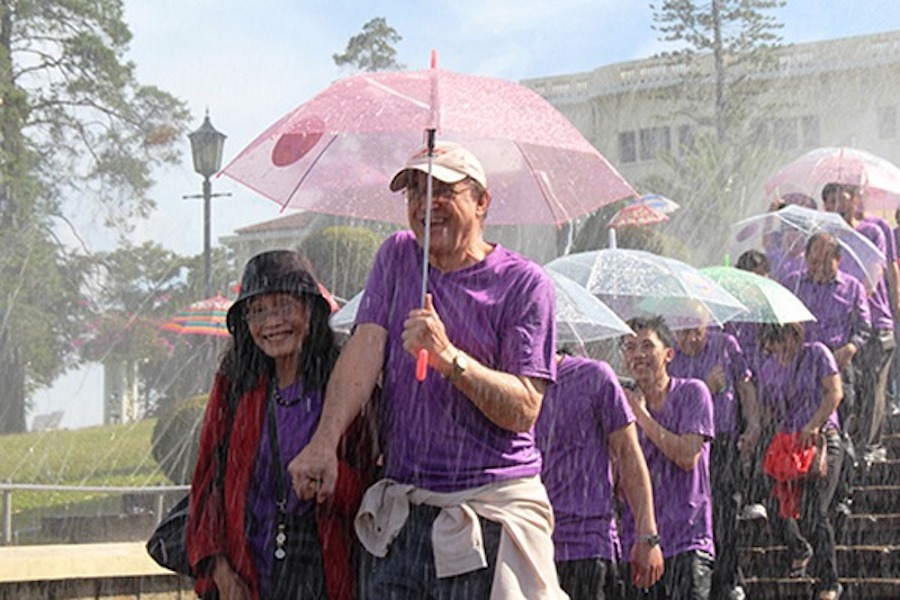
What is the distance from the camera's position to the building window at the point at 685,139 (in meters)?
48.7

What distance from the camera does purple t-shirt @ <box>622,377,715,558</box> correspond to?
246 inches

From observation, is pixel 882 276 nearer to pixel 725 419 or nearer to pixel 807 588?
pixel 725 419

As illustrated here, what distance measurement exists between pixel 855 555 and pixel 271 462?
527 cm

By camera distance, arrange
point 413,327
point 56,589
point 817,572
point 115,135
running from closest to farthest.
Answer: point 413,327
point 56,589
point 817,572
point 115,135

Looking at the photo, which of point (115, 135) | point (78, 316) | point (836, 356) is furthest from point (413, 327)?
point (78, 316)

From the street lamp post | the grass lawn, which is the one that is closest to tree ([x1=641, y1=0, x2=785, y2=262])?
the grass lawn

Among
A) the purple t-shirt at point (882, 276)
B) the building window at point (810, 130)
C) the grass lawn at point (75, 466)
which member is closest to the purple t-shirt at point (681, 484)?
the purple t-shirt at point (882, 276)

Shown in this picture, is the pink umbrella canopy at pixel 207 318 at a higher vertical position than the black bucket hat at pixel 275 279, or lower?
lower

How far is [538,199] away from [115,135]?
22935 millimetres

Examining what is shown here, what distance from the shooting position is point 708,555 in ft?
20.6

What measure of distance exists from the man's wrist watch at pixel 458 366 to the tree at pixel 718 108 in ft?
125

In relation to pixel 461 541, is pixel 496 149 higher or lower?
higher

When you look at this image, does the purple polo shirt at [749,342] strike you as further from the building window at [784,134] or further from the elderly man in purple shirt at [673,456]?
the building window at [784,134]

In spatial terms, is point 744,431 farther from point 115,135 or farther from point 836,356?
point 115,135
